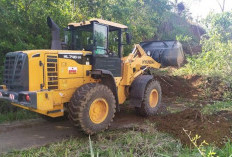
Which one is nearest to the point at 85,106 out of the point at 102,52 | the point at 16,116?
the point at 102,52

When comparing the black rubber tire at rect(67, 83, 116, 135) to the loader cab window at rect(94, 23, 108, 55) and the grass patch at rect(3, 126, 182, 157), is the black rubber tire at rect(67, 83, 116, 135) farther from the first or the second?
the loader cab window at rect(94, 23, 108, 55)

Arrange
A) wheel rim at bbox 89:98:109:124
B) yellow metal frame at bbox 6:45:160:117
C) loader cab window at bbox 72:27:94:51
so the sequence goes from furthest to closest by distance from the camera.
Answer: loader cab window at bbox 72:27:94:51
wheel rim at bbox 89:98:109:124
yellow metal frame at bbox 6:45:160:117

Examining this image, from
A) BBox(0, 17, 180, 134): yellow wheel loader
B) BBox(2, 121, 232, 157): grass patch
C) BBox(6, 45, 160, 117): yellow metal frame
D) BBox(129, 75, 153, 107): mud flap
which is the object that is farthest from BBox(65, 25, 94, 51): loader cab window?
BBox(2, 121, 232, 157): grass patch

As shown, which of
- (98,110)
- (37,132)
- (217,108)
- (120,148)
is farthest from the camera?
(217,108)

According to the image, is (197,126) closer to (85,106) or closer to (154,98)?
(154,98)

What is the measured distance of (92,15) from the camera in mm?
9797

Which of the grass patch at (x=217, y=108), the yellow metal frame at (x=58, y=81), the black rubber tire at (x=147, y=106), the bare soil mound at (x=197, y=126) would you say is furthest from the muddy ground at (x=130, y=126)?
the yellow metal frame at (x=58, y=81)

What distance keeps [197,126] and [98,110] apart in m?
2.20

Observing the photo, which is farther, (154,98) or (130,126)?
(154,98)

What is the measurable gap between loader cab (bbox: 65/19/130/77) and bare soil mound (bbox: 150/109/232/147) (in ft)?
5.79

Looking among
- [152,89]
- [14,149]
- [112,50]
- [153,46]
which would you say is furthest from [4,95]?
[153,46]

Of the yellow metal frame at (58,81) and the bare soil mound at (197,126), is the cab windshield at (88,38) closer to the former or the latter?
the yellow metal frame at (58,81)

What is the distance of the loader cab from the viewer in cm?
502

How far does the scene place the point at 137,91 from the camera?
593 centimetres
